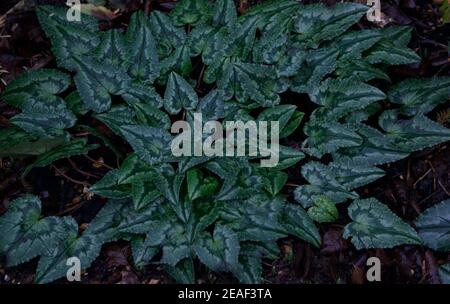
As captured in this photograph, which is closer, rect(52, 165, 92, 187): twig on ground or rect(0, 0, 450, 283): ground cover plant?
rect(0, 0, 450, 283): ground cover plant

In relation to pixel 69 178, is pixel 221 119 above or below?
above

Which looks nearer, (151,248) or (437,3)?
(151,248)

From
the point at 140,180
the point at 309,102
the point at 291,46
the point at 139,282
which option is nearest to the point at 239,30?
the point at 291,46

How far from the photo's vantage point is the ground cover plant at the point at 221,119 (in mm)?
2811

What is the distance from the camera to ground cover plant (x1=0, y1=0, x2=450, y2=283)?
9.22 ft

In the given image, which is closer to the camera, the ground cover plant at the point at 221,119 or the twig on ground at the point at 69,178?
the ground cover plant at the point at 221,119

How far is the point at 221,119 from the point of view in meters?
3.12

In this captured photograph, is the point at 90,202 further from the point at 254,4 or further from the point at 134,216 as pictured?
the point at 254,4
